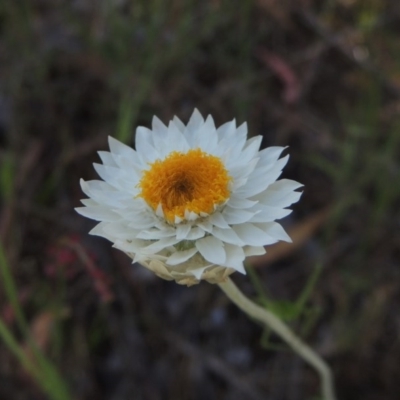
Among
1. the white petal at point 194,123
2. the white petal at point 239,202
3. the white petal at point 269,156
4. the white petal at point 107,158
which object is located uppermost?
the white petal at point 194,123

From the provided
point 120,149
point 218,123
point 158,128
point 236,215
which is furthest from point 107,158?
point 218,123

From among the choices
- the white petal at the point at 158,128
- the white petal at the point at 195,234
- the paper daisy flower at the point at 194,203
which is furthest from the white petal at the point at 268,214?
the white petal at the point at 158,128

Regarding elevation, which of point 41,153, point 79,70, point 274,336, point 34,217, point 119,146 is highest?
point 79,70

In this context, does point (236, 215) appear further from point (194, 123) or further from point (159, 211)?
point (194, 123)

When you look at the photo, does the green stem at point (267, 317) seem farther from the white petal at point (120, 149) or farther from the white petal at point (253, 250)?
the white petal at point (120, 149)

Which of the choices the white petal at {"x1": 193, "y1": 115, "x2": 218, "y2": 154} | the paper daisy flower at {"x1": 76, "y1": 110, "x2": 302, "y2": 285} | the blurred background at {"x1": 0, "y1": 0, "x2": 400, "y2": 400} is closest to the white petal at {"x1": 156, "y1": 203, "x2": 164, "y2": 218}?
the paper daisy flower at {"x1": 76, "y1": 110, "x2": 302, "y2": 285}

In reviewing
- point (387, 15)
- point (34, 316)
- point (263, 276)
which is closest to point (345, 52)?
point (387, 15)

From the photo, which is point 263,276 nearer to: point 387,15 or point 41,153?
point 41,153
